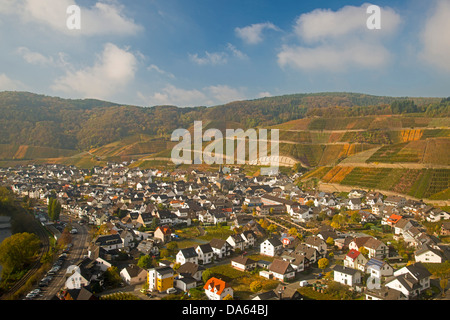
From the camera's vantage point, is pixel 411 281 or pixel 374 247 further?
pixel 374 247

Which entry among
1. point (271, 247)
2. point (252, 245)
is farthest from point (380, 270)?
point (252, 245)

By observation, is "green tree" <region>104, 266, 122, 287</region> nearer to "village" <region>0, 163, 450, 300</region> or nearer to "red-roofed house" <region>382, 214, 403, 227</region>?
"village" <region>0, 163, 450, 300</region>

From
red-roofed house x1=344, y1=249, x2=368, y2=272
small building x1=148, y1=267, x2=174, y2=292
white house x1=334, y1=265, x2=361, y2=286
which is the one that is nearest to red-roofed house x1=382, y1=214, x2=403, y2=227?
red-roofed house x1=344, y1=249, x2=368, y2=272

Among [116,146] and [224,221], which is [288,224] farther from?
[116,146]

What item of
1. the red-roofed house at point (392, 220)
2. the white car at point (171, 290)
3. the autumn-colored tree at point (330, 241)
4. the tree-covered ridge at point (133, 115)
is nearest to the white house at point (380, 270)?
the autumn-colored tree at point (330, 241)

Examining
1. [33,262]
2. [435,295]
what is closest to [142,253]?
[33,262]

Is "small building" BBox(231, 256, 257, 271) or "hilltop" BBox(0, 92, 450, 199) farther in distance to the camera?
"hilltop" BBox(0, 92, 450, 199)

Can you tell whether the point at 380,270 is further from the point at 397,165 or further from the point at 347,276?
the point at 397,165

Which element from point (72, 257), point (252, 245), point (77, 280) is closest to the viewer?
point (77, 280)
